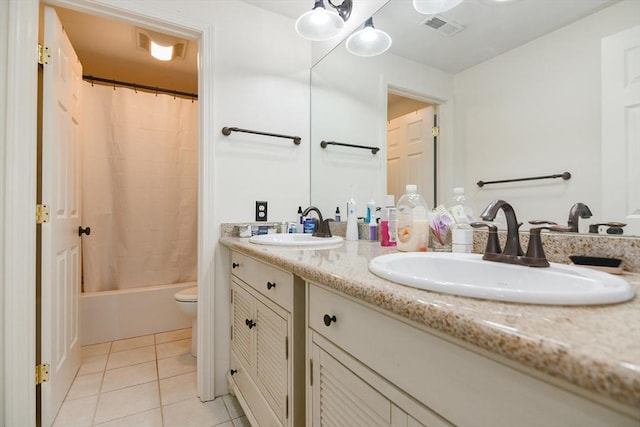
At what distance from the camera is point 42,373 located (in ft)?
4.56

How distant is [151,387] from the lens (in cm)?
170

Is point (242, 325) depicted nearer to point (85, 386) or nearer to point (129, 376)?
point (129, 376)

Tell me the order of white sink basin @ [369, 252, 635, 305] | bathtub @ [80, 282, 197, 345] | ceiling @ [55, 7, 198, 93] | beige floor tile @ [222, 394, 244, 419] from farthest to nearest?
1. bathtub @ [80, 282, 197, 345]
2. ceiling @ [55, 7, 198, 93]
3. beige floor tile @ [222, 394, 244, 419]
4. white sink basin @ [369, 252, 635, 305]

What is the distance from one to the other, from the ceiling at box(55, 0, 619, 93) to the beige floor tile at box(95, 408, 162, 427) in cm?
199

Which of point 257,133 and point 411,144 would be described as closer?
point 411,144

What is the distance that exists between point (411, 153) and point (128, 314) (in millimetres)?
2396

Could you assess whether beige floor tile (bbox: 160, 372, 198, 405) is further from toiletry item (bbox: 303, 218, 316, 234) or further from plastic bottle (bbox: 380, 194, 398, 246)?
plastic bottle (bbox: 380, 194, 398, 246)

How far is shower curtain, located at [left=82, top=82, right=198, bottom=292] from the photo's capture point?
2414 mm

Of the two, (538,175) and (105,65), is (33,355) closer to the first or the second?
(538,175)

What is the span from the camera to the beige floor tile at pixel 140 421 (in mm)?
1389

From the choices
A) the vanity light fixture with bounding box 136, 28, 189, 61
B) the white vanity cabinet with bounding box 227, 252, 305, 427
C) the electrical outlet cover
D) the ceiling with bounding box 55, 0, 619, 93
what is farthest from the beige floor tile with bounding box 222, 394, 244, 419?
the vanity light fixture with bounding box 136, 28, 189, 61

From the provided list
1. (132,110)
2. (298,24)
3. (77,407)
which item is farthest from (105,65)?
(77,407)

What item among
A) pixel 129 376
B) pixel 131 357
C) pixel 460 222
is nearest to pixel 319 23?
pixel 460 222

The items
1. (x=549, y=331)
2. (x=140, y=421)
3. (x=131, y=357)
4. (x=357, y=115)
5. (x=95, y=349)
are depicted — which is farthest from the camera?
(x=95, y=349)
